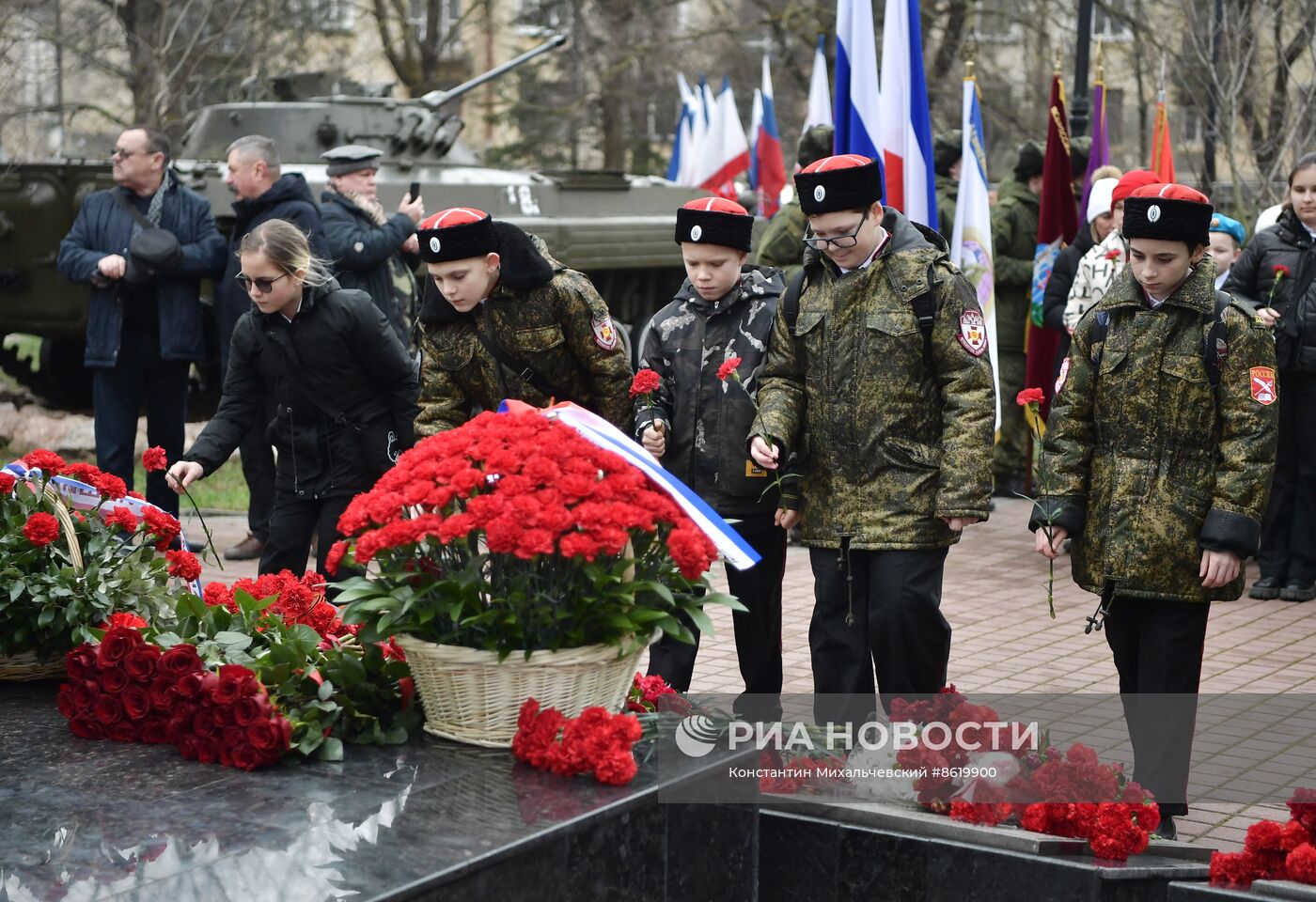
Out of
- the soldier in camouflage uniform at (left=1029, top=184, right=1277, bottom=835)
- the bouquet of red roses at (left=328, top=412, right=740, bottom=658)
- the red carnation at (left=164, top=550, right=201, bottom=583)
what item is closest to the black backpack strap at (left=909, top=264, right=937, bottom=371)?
the soldier in camouflage uniform at (left=1029, top=184, right=1277, bottom=835)

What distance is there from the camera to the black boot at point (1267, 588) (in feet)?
28.1

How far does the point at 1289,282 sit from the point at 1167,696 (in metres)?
4.25

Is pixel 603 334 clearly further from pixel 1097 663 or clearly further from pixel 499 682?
pixel 1097 663

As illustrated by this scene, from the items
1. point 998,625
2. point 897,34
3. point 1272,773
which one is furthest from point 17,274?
point 1272,773

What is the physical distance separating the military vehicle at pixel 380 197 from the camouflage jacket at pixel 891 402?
28.5ft

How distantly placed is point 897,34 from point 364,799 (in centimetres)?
569

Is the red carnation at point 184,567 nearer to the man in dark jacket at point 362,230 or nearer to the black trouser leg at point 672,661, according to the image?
the black trouser leg at point 672,661

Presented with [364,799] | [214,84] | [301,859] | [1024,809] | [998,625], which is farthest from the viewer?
[214,84]

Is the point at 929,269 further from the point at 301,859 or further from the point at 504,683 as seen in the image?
the point at 301,859

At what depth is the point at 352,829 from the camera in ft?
11.3

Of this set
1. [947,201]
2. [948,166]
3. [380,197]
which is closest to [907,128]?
[947,201]

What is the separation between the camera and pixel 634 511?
12.3ft

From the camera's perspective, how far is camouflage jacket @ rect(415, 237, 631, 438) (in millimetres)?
5508

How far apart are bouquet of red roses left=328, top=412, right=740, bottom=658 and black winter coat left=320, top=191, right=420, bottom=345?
5.41 metres
